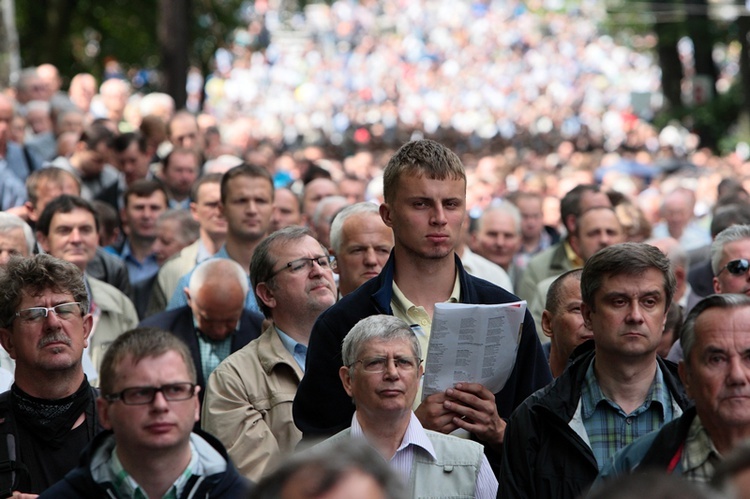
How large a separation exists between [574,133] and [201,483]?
1472 inches

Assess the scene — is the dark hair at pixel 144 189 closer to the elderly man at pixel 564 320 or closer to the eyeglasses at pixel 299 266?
the eyeglasses at pixel 299 266

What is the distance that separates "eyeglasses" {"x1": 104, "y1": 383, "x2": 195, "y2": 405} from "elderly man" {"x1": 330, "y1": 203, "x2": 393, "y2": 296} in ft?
9.60

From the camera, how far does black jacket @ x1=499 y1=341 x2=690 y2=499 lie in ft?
18.5

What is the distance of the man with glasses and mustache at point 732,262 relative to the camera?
8.04 m

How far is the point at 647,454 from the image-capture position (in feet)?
16.2

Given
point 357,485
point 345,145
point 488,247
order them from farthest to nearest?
point 345,145, point 488,247, point 357,485

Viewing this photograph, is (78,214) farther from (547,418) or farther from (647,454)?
(647,454)

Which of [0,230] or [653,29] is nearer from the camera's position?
[0,230]

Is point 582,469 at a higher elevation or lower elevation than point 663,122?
higher

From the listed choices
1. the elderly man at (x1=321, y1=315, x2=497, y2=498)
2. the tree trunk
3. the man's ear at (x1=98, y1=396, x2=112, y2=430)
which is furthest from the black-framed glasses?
the tree trunk

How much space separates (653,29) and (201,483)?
3852 centimetres

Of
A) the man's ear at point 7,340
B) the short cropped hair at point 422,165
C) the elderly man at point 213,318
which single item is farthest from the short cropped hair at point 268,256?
the man's ear at point 7,340

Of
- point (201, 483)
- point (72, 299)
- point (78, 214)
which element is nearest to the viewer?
point (201, 483)

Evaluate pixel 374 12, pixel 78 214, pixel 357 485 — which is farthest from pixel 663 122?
pixel 357 485
